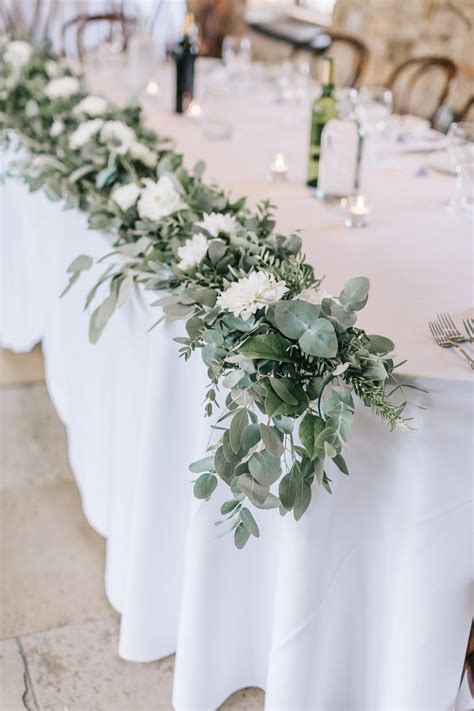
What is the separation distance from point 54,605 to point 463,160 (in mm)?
1309

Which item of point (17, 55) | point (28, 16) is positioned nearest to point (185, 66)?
point (17, 55)

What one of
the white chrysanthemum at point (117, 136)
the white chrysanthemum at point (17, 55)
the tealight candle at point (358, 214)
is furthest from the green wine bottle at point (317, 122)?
the white chrysanthemum at point (17, 55)

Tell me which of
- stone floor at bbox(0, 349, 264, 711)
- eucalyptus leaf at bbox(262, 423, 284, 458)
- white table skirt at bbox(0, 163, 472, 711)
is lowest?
stone floor at bbox(0, 349, 264, 711)

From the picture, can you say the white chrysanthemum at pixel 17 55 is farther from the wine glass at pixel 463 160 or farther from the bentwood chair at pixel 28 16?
the bentwood chair at pixel 28 16

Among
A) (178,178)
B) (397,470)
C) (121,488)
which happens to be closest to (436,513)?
(397,470)

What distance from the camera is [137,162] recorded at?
1816 mm

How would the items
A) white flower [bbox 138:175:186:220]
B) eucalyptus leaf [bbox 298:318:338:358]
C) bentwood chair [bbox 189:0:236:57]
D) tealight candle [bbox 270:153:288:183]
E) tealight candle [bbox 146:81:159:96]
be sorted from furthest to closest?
bentwood chair [bbox 189:0:236:57]
tealight candle [bbox 146:81:159:96]
tealight candle [bbox 270:153:288:183]
white flower [bbox 138:175:186:220]
eucalyptus leaf [bbox 298:318:338:358]

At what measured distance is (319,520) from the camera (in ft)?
3.88

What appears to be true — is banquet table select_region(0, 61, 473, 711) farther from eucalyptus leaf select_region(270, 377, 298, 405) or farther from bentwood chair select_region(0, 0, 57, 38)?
bentwood chair select_region(0, 0, 57, 38)

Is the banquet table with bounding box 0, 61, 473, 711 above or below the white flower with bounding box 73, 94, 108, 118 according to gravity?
below

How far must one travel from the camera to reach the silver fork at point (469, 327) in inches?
48.3

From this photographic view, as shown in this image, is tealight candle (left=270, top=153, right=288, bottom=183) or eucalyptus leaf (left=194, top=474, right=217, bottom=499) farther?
tealight candle (left=270, top=153, right=288, bottom=183)

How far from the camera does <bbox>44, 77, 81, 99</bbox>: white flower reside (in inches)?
92.3

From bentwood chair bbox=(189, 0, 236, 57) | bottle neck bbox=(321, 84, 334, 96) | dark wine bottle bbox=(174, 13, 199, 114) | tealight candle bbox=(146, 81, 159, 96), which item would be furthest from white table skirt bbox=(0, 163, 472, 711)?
bentwood chair bbox=(189, 0, 236, 57)
